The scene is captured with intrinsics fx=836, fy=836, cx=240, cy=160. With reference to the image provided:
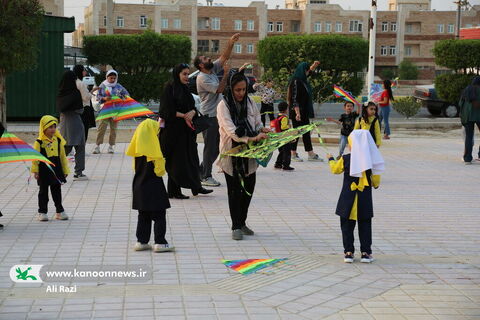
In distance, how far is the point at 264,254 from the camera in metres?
7.98

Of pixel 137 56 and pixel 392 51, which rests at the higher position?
pixel 392 51

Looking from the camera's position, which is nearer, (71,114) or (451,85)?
(71,114)

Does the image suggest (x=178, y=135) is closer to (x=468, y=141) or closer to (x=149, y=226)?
(x=149, y=226)

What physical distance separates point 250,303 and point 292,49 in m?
24.9

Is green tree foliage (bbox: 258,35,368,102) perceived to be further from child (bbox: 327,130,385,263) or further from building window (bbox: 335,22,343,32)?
building window (bbox: 335,22,343,32)

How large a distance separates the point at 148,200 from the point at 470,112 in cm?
960

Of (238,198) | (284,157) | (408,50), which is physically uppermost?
(408,50)

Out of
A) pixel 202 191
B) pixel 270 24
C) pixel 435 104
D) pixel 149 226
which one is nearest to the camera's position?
pixel 149 226

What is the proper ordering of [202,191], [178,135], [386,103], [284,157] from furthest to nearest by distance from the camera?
1. [386,103]
2. [284,157]
3. [202,191]
4. [178,135]

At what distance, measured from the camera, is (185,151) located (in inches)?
436

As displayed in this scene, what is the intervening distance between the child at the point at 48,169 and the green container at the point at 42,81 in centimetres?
1433

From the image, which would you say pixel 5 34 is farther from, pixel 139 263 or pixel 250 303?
pixel 250 303

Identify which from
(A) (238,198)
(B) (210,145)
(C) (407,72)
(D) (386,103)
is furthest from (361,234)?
(C) (407,72)

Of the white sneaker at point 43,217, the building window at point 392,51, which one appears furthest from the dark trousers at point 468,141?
the building window at point 392,51
